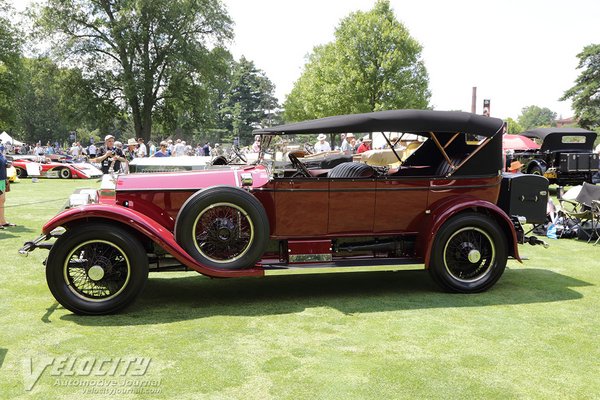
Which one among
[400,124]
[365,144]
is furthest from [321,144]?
[365,144]

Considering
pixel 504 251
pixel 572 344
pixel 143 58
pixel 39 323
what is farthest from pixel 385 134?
pixel 143 58

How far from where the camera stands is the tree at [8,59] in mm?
36625

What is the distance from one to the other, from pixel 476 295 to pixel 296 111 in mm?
46194

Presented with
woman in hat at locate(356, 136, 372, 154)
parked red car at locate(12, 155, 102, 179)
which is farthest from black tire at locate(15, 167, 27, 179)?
woman in hat at locate(356, 136, 372, 154)

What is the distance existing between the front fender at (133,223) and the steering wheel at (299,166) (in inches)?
51.6

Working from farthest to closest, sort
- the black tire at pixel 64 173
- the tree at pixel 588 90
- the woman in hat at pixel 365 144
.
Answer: the tree at pixel 588 90, the black tire at pixel 64 173, the woman in hat at pixel 365 144

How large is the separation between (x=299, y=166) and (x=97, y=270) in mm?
2199

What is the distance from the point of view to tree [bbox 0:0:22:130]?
3662cm

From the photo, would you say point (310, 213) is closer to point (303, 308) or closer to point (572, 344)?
point (303, 308)

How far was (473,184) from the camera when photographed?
18.4 ft

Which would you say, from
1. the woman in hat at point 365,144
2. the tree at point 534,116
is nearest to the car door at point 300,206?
the woman in hat at point 365,144

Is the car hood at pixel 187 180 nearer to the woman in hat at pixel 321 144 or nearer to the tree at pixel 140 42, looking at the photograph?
the woman in hat at pixel 321 144

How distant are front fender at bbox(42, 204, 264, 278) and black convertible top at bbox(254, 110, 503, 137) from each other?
1.45 metres

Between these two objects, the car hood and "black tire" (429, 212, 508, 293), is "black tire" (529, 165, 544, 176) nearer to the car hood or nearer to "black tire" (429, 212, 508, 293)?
"black tire" (429, 212, 508, 293)
